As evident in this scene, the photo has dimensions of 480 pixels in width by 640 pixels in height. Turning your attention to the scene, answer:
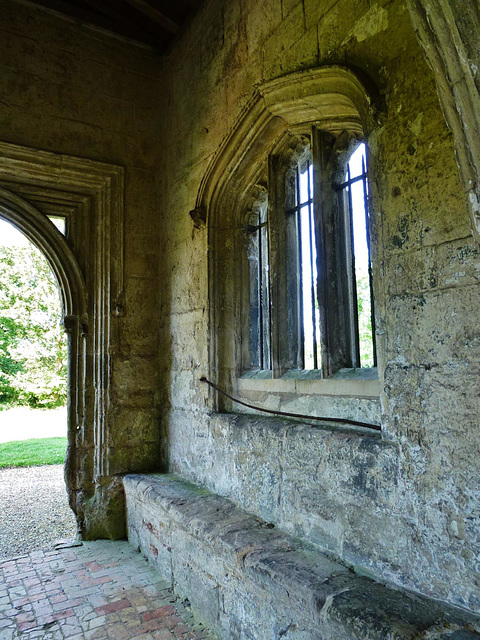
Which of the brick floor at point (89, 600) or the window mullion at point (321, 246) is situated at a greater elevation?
the window mullion at point (321, 246)

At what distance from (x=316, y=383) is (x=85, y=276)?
2.57m

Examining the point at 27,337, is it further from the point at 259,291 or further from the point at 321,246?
the point at 321,246

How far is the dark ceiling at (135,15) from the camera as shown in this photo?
13.8 feet

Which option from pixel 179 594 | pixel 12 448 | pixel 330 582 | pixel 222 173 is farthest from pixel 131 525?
pixel 12 448

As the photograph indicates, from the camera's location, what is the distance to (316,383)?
8.54ft

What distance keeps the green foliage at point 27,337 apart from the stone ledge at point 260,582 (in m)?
9.80

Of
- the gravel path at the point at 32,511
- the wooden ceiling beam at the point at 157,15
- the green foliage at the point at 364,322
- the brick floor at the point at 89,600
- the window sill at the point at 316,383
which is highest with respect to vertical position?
the wooden ceiling beam at the point at 157,15

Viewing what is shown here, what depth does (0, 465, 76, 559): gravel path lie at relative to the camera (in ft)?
13.6

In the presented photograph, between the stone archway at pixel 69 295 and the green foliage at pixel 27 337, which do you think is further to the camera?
the green foliage at pixel 27 337

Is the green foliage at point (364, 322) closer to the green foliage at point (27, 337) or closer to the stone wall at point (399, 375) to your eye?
the stone wall at point (399, 375)

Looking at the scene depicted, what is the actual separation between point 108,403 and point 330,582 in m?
2.66

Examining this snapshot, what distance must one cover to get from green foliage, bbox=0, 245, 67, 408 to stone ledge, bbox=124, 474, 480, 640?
9801 mm

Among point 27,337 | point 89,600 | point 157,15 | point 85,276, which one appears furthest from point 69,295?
point 27,337

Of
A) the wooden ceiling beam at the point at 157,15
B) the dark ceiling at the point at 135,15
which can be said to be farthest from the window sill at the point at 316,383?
the wooden ceiling beam at the point at 157,15
